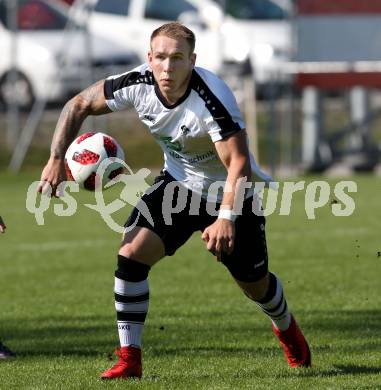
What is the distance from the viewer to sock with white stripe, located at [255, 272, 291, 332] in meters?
6.43

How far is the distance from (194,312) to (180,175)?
7.89 ft

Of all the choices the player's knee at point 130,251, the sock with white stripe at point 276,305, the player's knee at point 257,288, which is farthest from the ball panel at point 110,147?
the sock with white stripe at point 276,305

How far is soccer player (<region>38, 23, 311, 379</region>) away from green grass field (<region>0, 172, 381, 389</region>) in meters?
0.32

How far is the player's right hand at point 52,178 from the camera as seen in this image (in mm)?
6062

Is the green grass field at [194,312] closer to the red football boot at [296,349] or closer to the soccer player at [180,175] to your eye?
the red football boot at [296,349]

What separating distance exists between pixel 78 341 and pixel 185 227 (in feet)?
5.20

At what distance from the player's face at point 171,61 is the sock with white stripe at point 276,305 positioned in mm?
1239

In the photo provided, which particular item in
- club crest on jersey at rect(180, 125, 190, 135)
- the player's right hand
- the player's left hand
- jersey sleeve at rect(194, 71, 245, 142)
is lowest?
the player's left hand

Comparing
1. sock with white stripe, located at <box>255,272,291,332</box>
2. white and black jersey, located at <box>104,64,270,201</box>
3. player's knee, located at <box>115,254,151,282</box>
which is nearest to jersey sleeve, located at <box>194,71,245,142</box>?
white and black jersey, located at <box>104,64,270,201</box>

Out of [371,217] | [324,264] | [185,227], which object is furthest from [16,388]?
[371,217]

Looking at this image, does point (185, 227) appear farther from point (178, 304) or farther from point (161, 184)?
point (178, 304)

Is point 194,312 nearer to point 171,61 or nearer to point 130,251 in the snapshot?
point 130,251

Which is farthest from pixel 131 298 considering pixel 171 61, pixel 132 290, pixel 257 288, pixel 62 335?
pixel 62 335

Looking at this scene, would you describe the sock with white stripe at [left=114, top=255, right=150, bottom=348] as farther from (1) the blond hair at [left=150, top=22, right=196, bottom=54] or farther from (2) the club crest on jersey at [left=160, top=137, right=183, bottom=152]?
(1) the blond hair at [left=150, top=22, right=196, bottom=54]
